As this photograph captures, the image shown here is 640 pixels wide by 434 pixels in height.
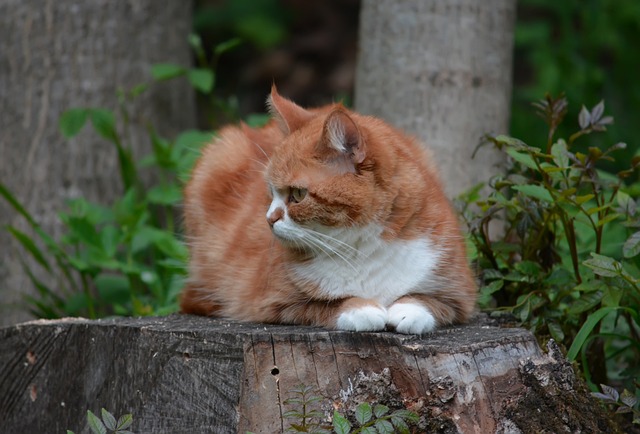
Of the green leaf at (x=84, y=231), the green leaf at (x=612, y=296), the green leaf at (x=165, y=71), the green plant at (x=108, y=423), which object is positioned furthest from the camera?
the green leaf at (x=165, y=71)

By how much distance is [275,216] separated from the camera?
109 inches

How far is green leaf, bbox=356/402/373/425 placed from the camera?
236cm

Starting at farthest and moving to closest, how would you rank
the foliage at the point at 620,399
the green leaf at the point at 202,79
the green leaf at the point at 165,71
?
1. the green leaf at the point at 202,79
2. the green leaf at the point at 165,71
3. the foliage at the point at 620,399

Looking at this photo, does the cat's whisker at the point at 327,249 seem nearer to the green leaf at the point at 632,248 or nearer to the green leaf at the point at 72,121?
the green leaf at the point at 632,248

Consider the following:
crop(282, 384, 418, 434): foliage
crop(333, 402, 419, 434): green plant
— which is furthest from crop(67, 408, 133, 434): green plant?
crop(333, 402, 419, 434): green plant

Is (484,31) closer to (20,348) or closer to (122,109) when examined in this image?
(122,109)

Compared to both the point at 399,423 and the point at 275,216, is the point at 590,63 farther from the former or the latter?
the point at 399,423

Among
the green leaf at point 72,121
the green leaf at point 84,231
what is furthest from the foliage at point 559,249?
the green leaf at point 72,121

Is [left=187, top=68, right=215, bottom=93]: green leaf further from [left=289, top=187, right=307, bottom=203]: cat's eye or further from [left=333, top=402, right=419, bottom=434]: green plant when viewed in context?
[left=333, top=402, right=419, bottom=434]: green plant

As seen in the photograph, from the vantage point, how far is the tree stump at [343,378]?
250 centimetres

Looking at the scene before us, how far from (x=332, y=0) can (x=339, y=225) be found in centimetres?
691

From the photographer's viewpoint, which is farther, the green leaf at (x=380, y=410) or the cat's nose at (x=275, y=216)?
the cat's nose at (x=275, y=216)

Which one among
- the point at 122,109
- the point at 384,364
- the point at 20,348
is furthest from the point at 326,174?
the point at 122,109

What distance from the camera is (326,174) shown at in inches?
107
